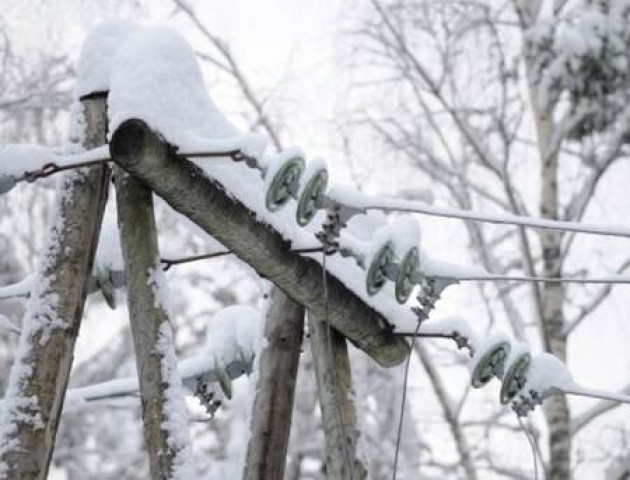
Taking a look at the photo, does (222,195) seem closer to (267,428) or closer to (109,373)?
(267,428)

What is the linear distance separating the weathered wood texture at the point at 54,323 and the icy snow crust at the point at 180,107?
0.20 meters

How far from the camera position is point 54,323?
10.5ft

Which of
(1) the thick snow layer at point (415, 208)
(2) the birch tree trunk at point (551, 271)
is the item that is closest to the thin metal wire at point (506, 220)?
(1) the thick snow layer at point (415, 208)

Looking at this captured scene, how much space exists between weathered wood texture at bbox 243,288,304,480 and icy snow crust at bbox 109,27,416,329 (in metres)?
0.37

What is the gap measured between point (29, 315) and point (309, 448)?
1065 centimetres

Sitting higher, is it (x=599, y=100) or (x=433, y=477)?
(x=599, y=100)

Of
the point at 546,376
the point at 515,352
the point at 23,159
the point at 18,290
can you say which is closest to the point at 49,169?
the point at 23,159

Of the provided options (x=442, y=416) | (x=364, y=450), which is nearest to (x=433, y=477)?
(x=442, y=416)

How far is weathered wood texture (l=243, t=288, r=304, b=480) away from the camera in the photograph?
3809mm

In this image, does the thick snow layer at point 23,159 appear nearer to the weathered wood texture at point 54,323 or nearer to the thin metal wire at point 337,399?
the weathered wood texture at point 54,323

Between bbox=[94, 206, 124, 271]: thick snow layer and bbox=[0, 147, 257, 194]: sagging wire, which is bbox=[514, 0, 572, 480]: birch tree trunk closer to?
bbox=[94, 206, 124, 271]: thick snow layer

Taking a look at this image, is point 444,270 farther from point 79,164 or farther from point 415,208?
point 79,164

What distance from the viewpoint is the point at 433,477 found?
12438 mm

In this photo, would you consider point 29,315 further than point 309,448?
No
